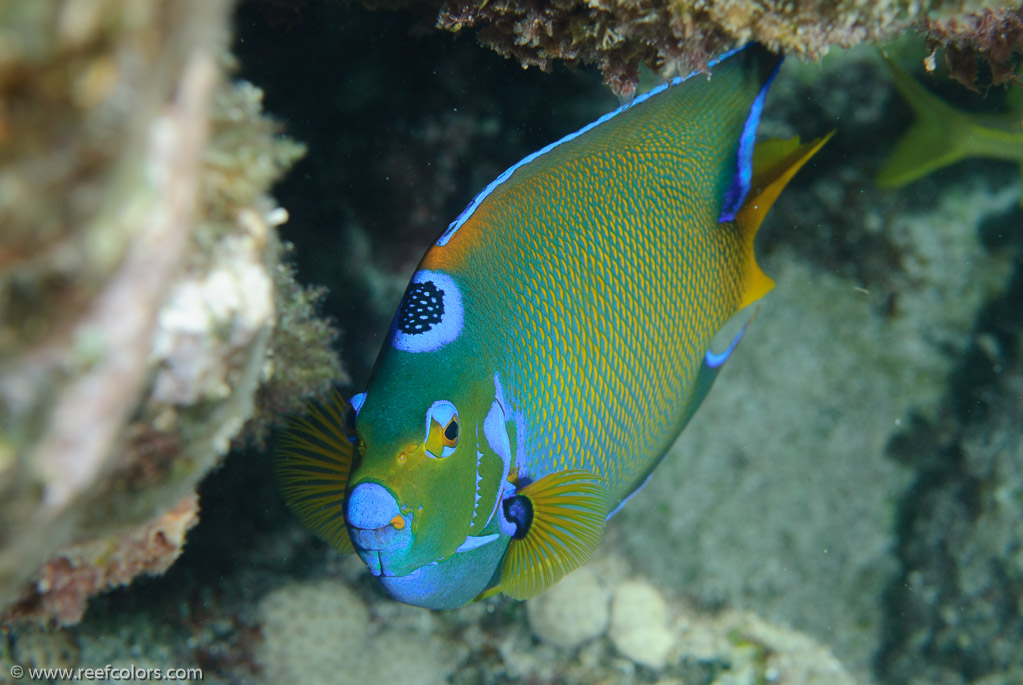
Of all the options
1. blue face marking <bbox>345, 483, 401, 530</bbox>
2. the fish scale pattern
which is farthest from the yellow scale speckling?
blue face marking <bbox>345, 483, 401, 530</bbox>

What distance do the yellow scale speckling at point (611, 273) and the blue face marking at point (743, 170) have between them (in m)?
0.03

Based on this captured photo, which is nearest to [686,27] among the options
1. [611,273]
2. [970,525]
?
[611,273]

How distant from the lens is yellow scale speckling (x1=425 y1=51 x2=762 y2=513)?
1856mm

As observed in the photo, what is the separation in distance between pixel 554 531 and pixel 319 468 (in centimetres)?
82

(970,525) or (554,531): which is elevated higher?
(554,531)

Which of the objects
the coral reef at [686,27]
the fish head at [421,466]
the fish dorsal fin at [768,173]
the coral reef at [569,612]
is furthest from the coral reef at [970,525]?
the fish head at [421,466]

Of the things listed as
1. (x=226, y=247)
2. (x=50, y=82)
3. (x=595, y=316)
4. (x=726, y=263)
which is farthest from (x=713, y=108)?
(x=50, y=82)

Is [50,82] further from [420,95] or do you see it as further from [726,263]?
[420,95]

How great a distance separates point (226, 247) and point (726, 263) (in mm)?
1783

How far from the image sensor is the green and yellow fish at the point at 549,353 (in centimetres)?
165

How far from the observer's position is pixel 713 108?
7.12 ft

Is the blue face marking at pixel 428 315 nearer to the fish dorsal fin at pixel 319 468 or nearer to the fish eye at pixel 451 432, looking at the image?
the fish eye at pixel 451 432

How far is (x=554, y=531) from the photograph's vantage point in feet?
6.36

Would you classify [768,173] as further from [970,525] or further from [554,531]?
[970,525]
